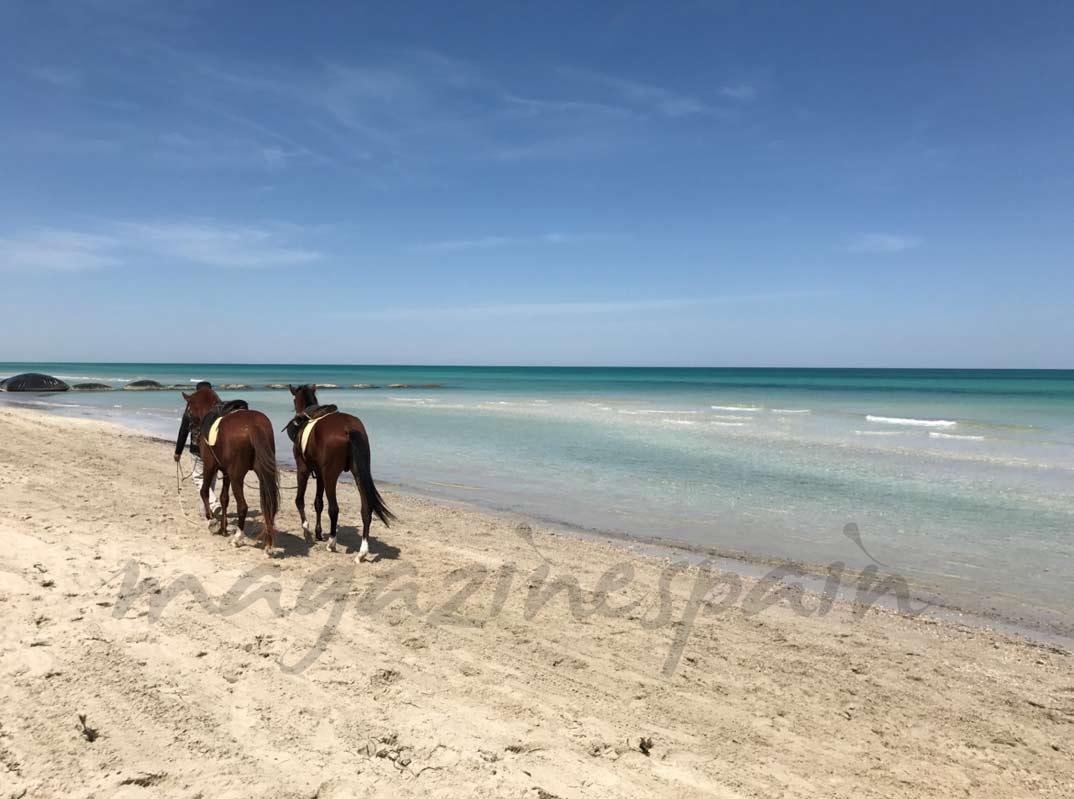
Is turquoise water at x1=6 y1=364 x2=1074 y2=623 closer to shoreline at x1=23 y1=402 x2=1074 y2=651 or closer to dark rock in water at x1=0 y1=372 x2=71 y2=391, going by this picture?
shoreline at x1=23 y1=402 x2=1074 y2=651

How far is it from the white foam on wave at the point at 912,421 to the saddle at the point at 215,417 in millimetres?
26515

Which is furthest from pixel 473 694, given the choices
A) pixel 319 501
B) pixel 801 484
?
pixel 801 484

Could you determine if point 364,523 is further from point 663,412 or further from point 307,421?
point 663,412

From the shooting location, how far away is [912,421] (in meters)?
27.8

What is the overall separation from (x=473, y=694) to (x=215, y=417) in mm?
5548

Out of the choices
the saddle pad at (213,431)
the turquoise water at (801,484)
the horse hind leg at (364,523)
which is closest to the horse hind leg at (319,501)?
the horse hind leg at (364,523)

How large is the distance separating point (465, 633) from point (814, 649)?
9.43 feet

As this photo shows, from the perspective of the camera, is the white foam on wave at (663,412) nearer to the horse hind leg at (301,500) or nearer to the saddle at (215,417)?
the horse hind leg at (301,500)

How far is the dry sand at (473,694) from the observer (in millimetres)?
3180

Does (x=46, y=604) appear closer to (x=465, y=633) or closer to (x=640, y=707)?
(x=465, y=633)

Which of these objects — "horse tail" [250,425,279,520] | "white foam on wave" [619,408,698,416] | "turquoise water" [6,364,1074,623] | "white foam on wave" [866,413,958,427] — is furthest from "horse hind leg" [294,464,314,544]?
"white foam on wave" [866,413,958,427]

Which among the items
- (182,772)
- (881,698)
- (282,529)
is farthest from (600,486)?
(182,772)

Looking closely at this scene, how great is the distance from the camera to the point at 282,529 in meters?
8.19

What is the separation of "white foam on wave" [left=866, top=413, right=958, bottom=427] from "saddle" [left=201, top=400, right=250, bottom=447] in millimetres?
26515
